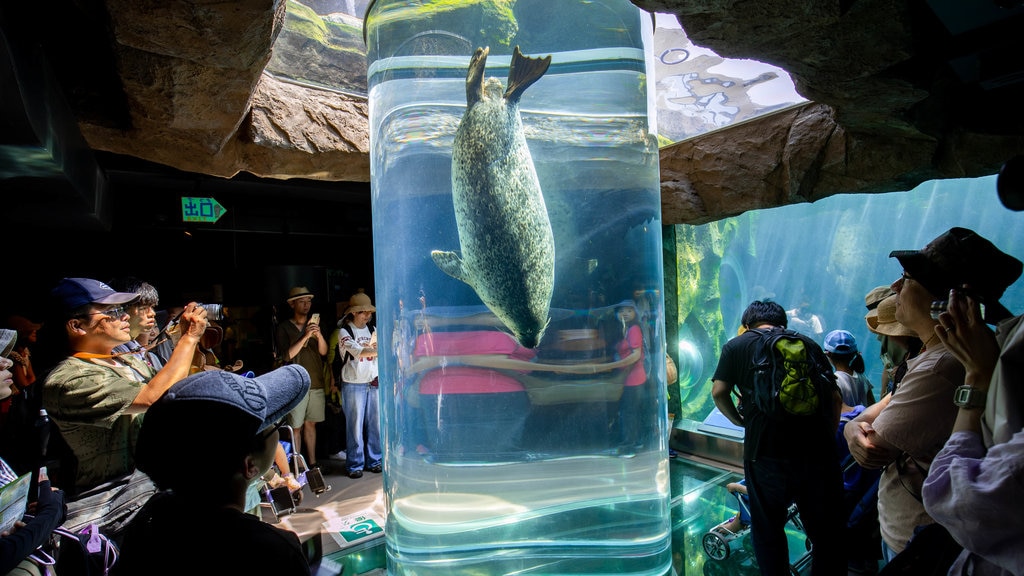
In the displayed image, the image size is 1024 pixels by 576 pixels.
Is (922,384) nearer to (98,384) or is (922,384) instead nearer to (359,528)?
(98,384)

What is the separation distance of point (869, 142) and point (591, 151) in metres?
1.81

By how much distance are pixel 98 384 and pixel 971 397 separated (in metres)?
2.85

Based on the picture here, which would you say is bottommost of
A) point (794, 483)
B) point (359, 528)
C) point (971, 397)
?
point (359, 528)

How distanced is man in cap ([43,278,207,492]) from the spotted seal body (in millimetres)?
1290

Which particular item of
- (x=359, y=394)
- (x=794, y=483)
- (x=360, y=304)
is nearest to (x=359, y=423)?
(x=359, y=394)

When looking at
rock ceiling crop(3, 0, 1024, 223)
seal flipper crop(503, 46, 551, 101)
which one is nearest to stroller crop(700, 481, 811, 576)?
rock ceiling crop(3, 0, 1024, 223)

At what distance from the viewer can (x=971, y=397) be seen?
1298 millimetres

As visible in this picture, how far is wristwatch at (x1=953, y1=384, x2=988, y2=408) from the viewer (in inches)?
50.4

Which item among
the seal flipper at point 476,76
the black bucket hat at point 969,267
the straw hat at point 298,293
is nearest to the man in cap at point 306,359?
the straw hat at point 298,293

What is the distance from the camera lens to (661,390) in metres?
2.69

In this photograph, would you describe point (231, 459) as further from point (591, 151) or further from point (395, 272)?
point (591, 151)

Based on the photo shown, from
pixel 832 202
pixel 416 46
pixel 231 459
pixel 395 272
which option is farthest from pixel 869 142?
pixel 832 202

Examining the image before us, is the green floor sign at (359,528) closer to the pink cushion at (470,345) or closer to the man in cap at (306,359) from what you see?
the man in cap at (306,359)

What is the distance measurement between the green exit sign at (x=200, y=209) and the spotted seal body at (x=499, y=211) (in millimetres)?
3655
